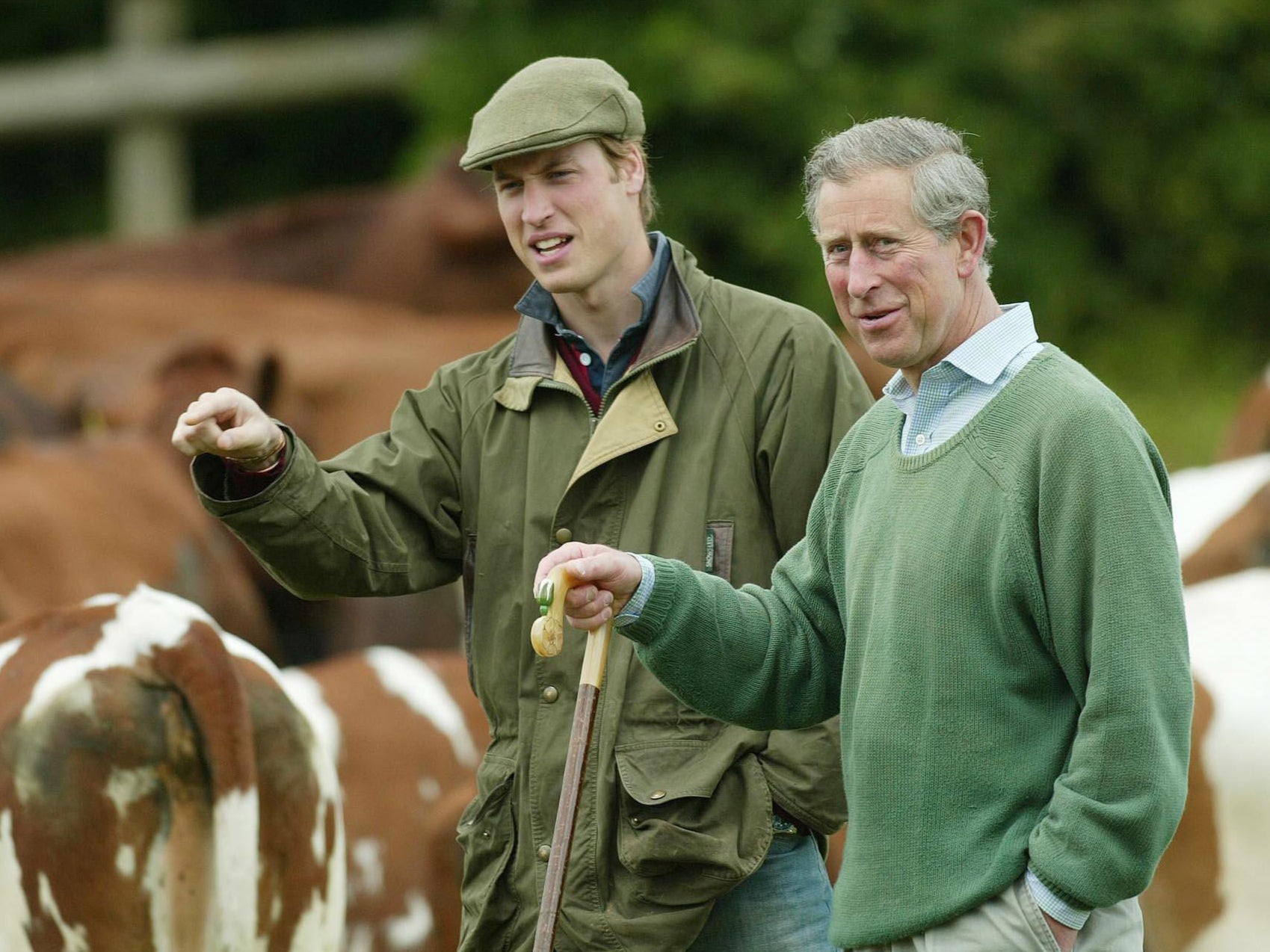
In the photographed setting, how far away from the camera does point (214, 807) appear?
361cm

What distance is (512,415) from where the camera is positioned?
3451 millimetres

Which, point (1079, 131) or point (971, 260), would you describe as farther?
point (1079, 131)

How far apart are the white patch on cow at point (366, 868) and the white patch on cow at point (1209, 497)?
255 centimetres

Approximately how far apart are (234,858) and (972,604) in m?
1.53

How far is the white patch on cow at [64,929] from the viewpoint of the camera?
354 centimetres

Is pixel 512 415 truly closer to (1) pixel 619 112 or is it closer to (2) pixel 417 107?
(1) pixel 619 112

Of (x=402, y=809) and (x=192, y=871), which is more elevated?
(x=192, y=871)

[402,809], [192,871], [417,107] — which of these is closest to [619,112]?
[192,871]

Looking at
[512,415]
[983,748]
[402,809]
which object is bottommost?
[402,809]

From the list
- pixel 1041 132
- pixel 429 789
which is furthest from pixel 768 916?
pixel 1041 132

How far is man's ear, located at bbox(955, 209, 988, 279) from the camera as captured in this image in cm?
286

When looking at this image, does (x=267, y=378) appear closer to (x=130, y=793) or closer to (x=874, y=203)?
(x=130, y=793)

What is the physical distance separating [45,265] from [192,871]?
8.29m

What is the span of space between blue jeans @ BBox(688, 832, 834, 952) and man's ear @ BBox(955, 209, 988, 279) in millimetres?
991
